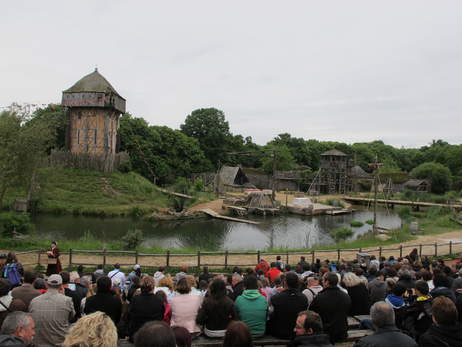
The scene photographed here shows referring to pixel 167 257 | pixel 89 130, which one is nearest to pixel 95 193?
pixel 89 130

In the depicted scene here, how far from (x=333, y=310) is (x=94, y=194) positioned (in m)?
35.0

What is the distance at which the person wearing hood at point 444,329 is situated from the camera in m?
4.06

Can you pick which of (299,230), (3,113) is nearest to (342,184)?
(299,230)

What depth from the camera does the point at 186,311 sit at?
5.38 m

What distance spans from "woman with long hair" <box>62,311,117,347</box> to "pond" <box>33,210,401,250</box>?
61.0 ft

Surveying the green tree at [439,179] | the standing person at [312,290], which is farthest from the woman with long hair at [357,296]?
the green tree at [439,179]

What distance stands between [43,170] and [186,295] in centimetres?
3313

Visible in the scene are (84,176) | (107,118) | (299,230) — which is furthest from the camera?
(107,118)

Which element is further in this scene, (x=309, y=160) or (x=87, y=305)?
(x=309, y=160)

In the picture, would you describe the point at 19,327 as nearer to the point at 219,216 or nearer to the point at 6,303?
the point at 6,303

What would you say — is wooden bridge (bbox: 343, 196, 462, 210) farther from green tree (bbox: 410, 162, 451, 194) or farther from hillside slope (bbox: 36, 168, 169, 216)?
hillside slope (bbox: 36, 168, 169, 216)

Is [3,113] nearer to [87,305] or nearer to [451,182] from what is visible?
[87,305]

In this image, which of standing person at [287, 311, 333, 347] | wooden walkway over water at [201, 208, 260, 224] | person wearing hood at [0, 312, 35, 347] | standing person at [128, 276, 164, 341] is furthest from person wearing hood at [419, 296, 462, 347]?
wooden walkway over water at [201, 208, 260, 224]

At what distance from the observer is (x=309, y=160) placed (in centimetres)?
8325
